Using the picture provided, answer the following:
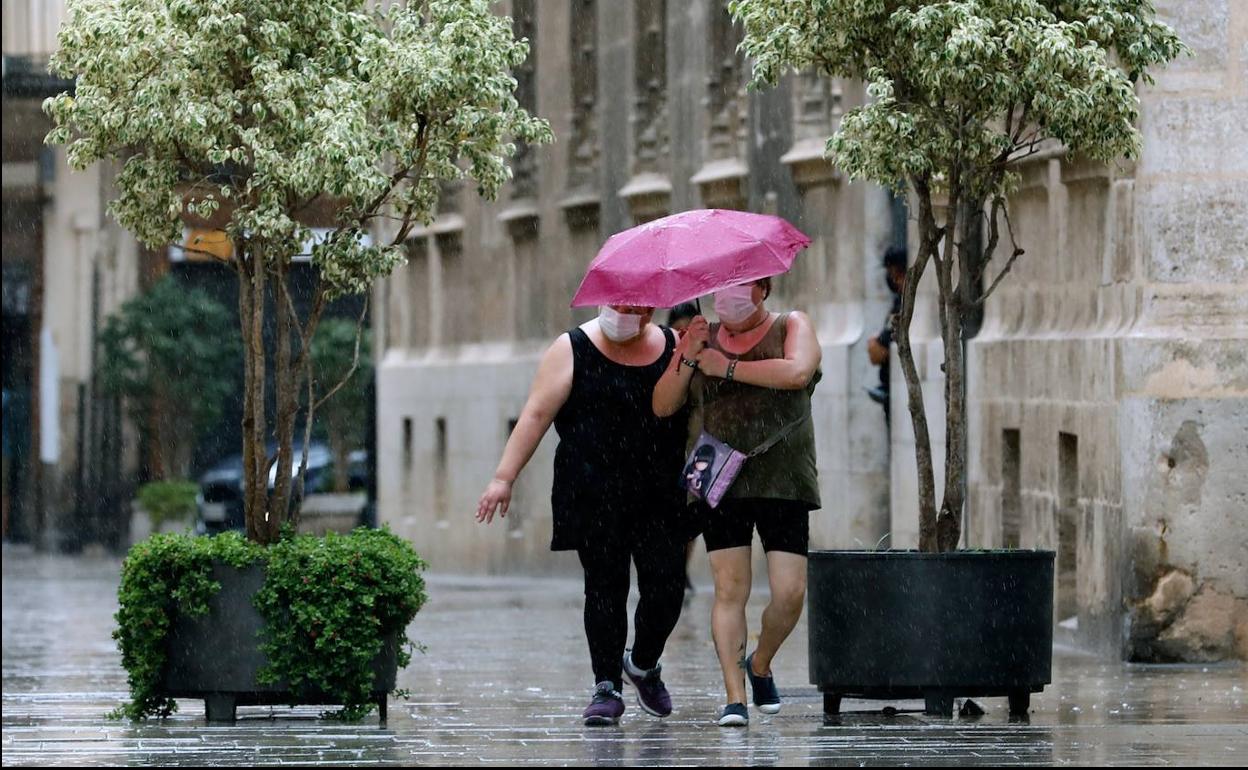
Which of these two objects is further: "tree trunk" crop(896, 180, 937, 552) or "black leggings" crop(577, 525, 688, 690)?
"tree trunk" crop(896, 180, 937, 552)

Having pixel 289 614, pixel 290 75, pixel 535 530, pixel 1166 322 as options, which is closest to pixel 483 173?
pixel 290 75

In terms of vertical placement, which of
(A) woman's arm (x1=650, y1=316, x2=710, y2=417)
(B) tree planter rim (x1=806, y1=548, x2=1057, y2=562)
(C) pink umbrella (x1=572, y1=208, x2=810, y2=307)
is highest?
(C) pink umbrella (x1=572, y1=208, x2=810, y2=307)

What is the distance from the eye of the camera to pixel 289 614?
10719 mm

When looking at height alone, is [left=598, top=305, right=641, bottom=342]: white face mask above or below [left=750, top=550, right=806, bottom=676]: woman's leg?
above

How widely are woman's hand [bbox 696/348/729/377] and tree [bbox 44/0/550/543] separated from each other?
1664 millimetres

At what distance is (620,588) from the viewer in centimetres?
1059

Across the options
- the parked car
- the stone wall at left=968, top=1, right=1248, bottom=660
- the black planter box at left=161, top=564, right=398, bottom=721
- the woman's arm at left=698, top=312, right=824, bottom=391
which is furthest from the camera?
the parked car

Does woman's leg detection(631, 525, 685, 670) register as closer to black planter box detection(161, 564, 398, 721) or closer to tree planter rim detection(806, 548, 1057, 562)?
tree planter rim detection(806, 548, 1057, 562)

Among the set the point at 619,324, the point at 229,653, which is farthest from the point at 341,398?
the point at 619,324

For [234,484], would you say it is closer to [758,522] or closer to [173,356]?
[173,356]

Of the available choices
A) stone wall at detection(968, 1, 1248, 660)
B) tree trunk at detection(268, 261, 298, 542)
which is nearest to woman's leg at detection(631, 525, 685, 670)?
tree trunk at detection(268, 261, 298, 542)

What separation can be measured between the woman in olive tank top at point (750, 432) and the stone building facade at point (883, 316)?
3.94 metres

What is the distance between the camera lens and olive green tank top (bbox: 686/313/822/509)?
Answer: 1031 centimetres

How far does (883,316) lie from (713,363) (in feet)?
36.9
